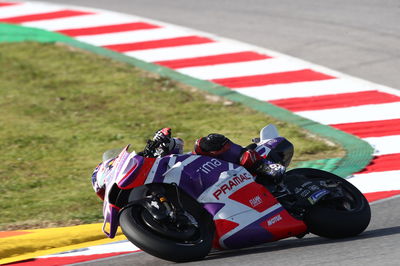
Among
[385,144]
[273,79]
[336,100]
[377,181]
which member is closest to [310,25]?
[273,79]

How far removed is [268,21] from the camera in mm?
14719

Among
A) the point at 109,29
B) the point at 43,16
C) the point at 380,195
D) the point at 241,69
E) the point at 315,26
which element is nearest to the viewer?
the point at 380,195

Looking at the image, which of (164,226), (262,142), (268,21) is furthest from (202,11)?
(164,226)

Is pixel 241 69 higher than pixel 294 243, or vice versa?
pixel 294 243

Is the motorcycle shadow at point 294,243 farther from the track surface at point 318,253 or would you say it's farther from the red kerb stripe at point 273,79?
the red kerb stripe at point 273,79

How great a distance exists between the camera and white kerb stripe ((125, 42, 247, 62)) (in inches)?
512

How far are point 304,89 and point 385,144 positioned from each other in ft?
7.32

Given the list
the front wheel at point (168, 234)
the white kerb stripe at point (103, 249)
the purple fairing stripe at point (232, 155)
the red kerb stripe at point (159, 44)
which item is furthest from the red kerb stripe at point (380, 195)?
the red kerb stripe at point (159, 44)

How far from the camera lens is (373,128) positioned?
952 centimetres

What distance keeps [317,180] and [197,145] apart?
967 millimetres

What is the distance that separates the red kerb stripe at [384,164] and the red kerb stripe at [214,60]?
4201 mm

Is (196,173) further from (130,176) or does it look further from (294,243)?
(294,243)

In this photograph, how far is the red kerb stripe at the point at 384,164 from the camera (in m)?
8.30

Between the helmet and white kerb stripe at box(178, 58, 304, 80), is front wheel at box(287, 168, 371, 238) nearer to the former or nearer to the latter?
the helmet
